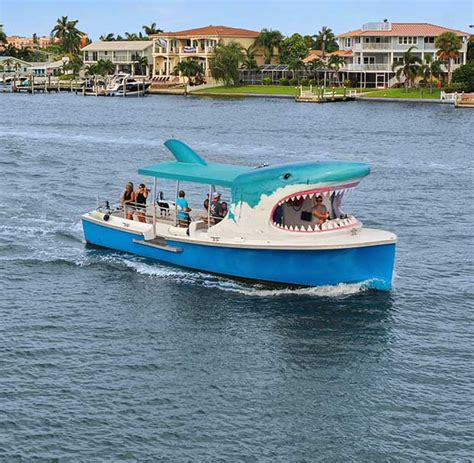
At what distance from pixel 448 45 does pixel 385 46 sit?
13.0m

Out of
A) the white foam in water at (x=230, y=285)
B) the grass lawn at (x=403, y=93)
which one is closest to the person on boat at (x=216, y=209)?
the white foam in water at (x=230, y=285)

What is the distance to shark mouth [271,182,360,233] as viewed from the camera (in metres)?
33.4

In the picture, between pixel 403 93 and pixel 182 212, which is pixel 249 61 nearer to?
pixel 403 93

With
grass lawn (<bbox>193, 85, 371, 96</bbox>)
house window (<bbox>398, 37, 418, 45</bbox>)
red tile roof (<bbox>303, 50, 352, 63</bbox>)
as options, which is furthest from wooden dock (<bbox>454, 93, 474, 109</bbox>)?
red tile roof (<bbox>303, 50, 352, 63</bbox>)

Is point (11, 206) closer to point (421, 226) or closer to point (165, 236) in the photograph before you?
point (165, 236)

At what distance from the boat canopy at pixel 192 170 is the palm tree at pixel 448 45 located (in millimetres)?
108619

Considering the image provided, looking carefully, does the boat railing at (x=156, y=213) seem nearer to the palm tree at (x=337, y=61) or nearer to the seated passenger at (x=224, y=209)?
the seated passenger at (x=224, y=209)

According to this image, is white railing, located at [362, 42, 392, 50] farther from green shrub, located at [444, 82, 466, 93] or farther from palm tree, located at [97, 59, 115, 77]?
palm tree, located at [97, 59, 115, 77]

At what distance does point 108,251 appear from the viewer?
130ft

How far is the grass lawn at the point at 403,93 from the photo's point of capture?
5383 inches

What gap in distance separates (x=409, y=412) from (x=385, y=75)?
131453 mm

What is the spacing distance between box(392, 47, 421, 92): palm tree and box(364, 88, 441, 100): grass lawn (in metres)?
1.53

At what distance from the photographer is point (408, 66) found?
139 m

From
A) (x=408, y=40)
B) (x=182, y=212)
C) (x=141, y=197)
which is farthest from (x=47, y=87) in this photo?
(x=182, y=212)
